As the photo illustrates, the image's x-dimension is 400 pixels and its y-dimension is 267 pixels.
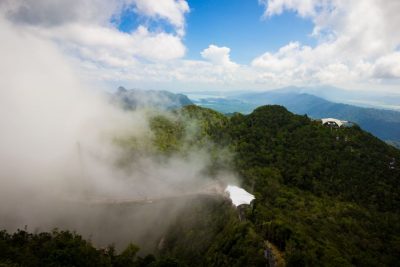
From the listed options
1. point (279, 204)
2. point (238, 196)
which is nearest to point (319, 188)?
point (279, 204)

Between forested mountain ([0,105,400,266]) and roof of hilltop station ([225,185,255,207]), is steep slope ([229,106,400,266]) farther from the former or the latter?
roof of hilltop station ([225,185,255,207])

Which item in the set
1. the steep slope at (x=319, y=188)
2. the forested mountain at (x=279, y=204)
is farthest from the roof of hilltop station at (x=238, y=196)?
the steep slope at (x=319, y=188)

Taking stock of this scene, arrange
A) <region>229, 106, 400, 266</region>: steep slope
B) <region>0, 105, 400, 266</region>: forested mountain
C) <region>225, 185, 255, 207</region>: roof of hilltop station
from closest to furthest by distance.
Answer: <region>0, 105, 400, 266</region>: forested mountain, <region>229, 106, 400, 266</region>: steep slope, <region>225, 185, 255, 207</region>: roof of hilltop station

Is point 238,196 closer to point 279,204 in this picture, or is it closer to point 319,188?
point 279,204

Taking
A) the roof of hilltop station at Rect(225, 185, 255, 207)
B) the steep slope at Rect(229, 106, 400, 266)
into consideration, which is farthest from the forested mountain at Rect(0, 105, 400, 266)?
the roof of hilltop station at Rect(225, 185, 255, 207)

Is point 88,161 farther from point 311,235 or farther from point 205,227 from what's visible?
point 311,235

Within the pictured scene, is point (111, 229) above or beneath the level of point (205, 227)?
beneath

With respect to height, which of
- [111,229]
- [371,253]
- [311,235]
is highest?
[311,235]

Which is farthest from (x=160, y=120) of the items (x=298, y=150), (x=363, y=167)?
(x=363, y=167)

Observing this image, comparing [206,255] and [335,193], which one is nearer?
[206,255]
